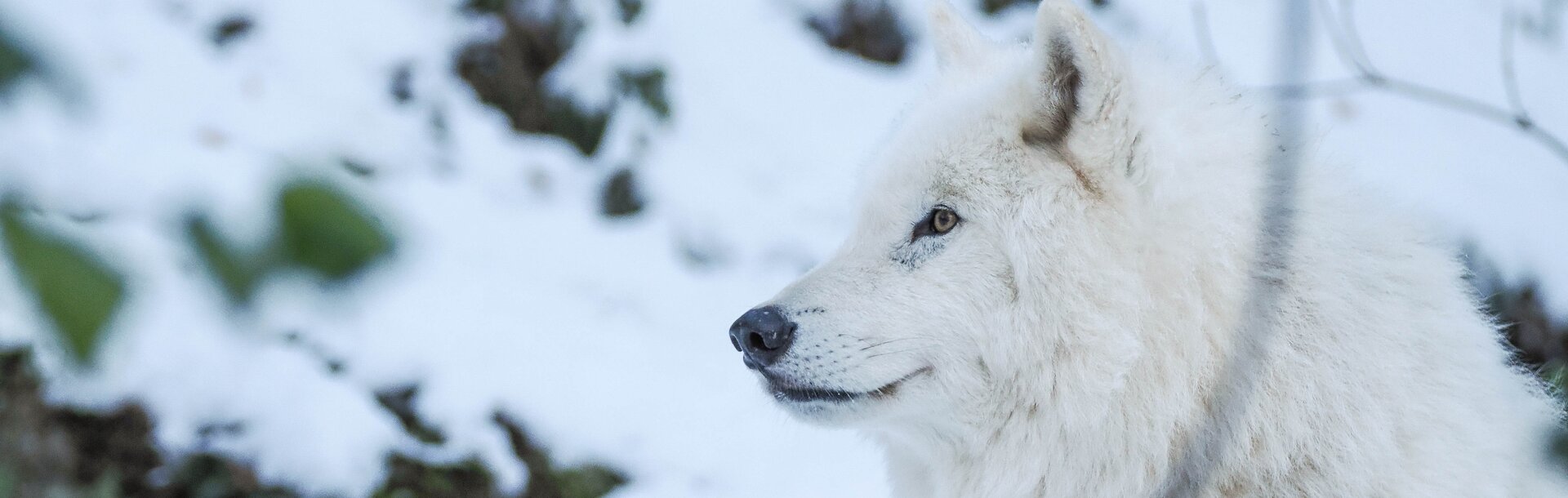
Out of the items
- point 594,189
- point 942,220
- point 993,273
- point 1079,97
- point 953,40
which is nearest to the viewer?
point 1079,97

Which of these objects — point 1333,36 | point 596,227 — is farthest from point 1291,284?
point 596,227

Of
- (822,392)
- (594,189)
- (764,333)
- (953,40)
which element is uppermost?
(594,189)

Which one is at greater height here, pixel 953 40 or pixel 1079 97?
pixel 953 40

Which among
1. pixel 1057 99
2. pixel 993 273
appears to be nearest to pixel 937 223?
pixel 993 273

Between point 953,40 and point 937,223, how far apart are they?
0.70 metres

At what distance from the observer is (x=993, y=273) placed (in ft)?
6.84

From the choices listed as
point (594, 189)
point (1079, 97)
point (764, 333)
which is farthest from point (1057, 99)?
point (594, 189)

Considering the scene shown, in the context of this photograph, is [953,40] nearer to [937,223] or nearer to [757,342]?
[937,223]

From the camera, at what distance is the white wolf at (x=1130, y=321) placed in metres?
1.88

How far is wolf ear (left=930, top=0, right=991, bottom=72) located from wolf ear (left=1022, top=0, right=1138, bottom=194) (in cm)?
63

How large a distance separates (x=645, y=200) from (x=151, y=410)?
8.84ft

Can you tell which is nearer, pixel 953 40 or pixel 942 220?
pixel 942 220

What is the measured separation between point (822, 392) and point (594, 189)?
380 cm

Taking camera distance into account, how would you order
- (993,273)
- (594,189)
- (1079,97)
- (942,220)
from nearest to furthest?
(1079,97) → (993,273) → (942,220) → (594,189)
